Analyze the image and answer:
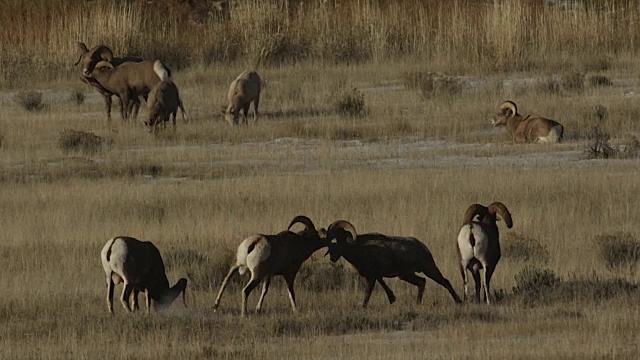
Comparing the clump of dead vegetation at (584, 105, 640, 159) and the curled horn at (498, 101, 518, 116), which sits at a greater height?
the curled horn at (498, 101, 518, 116)

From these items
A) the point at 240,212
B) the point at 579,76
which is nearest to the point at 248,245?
the point at 240,212

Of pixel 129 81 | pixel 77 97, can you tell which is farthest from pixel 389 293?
pixel 77 97

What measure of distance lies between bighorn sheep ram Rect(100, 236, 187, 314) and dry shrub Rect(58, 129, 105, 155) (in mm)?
11491

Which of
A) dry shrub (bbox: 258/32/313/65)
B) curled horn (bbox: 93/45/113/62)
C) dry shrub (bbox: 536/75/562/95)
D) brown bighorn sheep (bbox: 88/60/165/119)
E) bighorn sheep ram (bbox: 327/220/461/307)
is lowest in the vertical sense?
bighorn sheep ram (bbox: 327/220/461/307)

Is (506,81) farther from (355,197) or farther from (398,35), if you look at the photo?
(355,197)

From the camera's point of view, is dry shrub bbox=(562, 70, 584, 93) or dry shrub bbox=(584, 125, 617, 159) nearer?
dry shrub bbox=(584, 125, 617, 159)

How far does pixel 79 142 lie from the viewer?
24.3 metres

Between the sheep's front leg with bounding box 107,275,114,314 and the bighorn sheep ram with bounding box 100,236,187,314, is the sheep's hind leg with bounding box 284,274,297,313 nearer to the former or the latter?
the bighorn sheep ram with bounding box 100,236,187,314

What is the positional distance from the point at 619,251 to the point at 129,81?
14.5 metres

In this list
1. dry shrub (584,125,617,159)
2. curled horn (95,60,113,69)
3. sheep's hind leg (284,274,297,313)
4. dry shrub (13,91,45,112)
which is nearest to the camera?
sheep's hind leg (284,274,297,313)

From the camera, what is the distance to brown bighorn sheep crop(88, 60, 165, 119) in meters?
27.7

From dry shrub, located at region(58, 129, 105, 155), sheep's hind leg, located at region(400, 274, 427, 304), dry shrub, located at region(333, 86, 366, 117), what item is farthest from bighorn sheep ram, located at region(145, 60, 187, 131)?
sheep's hind leg, located at region(400, 274, 427, 304)

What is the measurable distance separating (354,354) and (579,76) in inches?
772

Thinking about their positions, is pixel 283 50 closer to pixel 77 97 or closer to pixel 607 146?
pixel 77 97
